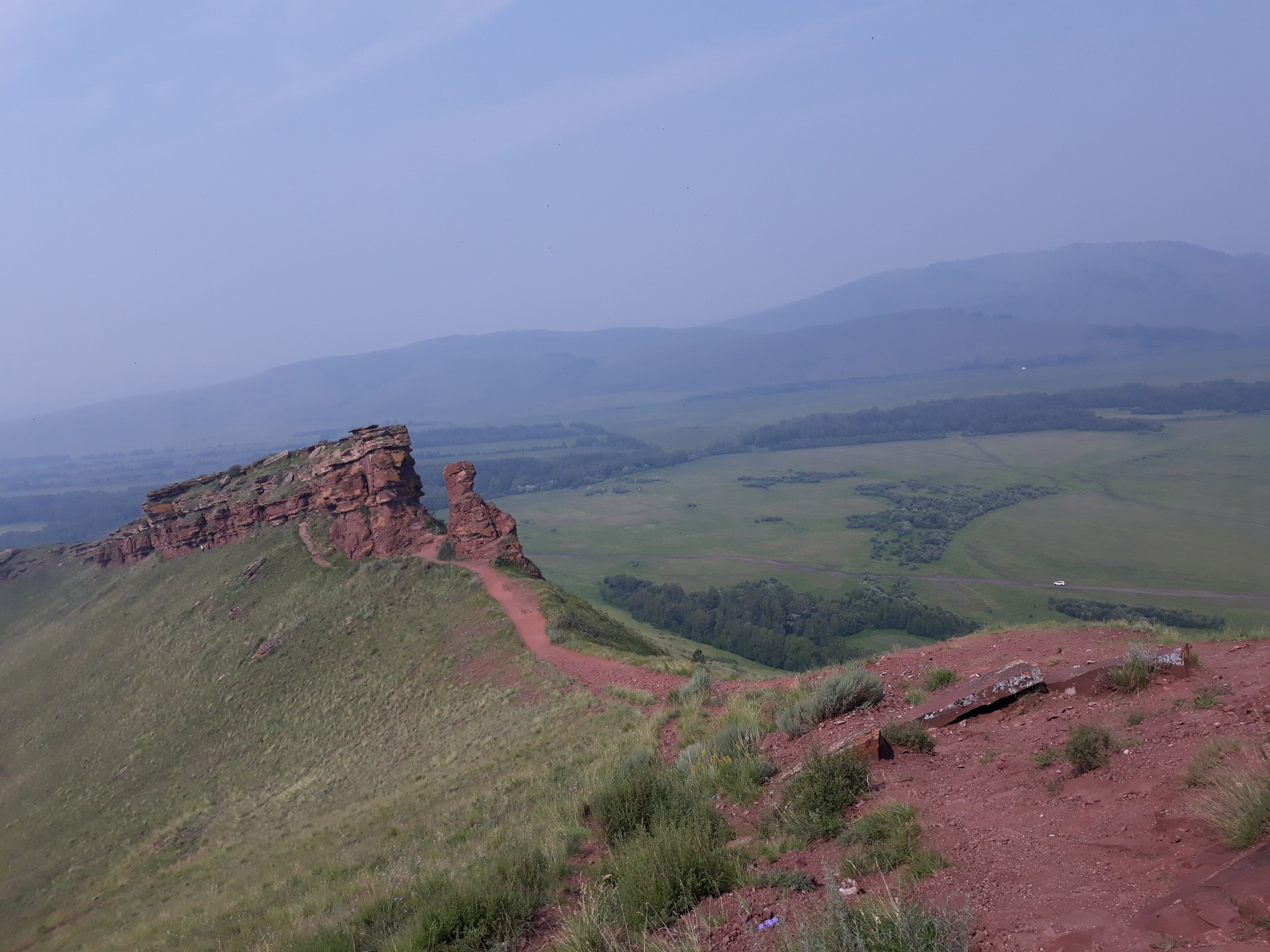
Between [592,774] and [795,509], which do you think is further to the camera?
[795,509]

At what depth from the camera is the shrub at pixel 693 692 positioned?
14.4m

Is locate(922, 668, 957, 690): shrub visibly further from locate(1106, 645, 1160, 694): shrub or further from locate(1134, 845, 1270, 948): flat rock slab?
locate(1134, 845, 1270, 948): flat rock slab

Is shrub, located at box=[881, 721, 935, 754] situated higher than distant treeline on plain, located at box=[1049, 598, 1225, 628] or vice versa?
shrub, located at box=[881, 721, 935, 754]

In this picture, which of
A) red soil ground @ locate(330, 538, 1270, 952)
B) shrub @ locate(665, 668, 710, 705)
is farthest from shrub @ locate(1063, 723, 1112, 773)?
shrub @ locate(665, 668, 710, 705)

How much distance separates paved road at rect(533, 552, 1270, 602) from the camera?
63.5m

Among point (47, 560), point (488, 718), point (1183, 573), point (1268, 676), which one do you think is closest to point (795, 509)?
point (1183, 573)

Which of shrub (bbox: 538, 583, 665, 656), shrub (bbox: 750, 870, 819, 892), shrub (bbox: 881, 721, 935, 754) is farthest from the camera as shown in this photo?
shrub (bbox: 538, 583, 665, 656)

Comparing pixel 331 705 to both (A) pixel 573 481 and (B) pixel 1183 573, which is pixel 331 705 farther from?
(A) pixel 573 481

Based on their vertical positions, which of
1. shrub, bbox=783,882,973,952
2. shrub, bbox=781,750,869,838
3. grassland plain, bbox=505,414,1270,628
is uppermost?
shrub, bbox=783,882,973,952

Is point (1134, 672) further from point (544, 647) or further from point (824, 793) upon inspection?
point (544, 647)

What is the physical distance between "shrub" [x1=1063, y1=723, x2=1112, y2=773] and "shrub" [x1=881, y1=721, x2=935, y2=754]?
58.9 inches

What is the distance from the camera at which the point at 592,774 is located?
35.6 ft

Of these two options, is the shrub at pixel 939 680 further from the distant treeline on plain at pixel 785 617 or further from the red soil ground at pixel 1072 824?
the distant treeline on plain at pixel 785 617

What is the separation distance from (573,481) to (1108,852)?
163 meters
